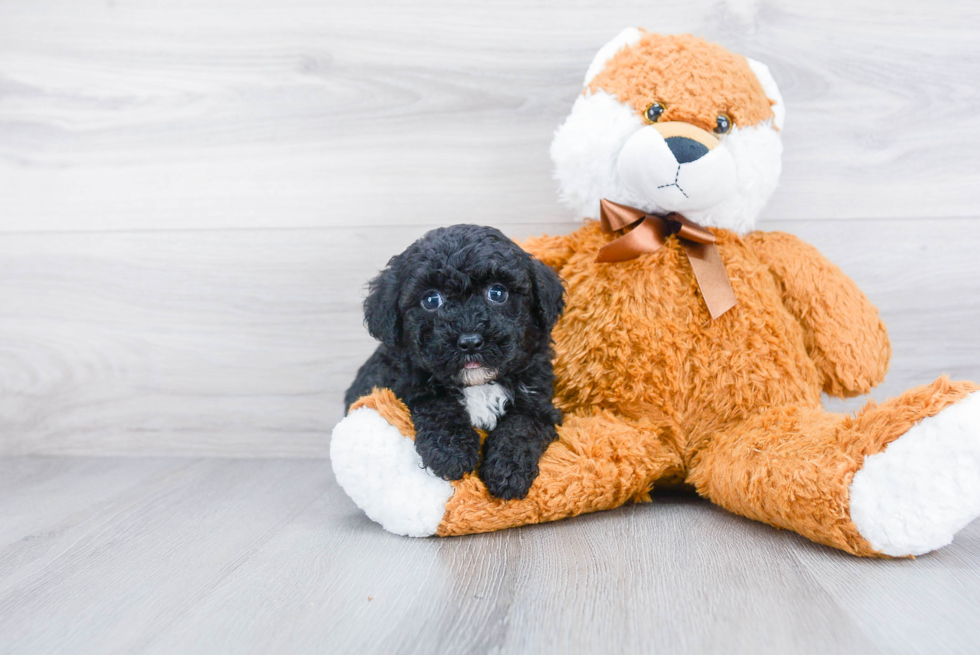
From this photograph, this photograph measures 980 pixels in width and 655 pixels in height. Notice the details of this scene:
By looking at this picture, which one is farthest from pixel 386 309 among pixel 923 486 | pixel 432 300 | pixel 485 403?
pixel 923 486

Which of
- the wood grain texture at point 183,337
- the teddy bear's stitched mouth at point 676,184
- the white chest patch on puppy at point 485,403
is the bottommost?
the wood grain texture at point 183,337

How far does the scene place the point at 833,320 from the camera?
3.62 feet

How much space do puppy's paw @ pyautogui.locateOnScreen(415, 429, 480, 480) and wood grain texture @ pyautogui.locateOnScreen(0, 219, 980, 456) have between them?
1.94 feet

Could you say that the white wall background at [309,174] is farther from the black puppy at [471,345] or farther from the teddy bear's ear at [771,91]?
the black puppy at [471,345]

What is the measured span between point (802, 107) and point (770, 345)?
1.95 ft

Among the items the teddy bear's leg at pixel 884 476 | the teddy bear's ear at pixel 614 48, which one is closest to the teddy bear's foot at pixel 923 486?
the teddy bear's leg at pixel 884 476

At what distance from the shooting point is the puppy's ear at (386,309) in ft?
3.14

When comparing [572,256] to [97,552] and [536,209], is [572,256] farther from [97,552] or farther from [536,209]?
[97,552]

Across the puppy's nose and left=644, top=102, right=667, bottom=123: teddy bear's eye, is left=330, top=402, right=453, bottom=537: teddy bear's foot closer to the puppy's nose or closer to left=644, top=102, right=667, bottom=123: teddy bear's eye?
the puppy's nose

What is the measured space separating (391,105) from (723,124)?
0.71 m

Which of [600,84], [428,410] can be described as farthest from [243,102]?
[428,410]

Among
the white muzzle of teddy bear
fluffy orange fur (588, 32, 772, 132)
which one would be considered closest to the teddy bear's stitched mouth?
the white muzzle of teddy bear

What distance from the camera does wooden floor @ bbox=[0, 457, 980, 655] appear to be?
26.9 inches

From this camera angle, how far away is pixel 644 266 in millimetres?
1100
